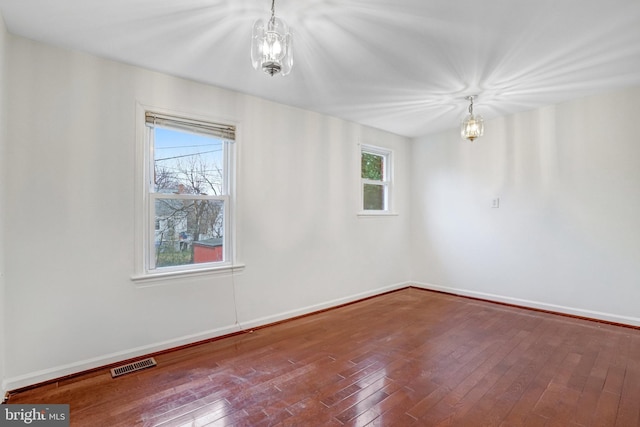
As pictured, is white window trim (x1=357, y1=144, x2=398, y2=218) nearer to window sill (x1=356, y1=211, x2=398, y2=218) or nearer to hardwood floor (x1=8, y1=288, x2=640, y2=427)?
window sill (x1=356, y1=211, x2=398, y2=218)

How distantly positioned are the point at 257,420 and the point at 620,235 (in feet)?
12.8

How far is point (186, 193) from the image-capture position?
2.94 m

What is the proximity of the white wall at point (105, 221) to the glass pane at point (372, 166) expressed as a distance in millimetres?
1258

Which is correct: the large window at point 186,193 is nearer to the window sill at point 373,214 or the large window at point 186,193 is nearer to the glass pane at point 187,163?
the glass pane at point 187,163

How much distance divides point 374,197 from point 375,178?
0.96 feet

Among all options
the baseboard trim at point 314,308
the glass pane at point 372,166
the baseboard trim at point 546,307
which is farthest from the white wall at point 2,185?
the baseboard trim at point 546,307

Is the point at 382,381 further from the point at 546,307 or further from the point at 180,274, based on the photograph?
the point at 546,307

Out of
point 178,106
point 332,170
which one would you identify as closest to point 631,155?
point 332,170

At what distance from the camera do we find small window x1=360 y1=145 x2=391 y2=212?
464 centimetres

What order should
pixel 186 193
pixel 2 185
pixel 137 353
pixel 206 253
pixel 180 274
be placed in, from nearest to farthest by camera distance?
pixel 2 185
pixel 137 353
pixel 180 274
pixel 186 193
pixel 206 253

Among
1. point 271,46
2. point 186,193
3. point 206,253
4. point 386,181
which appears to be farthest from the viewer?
point 386,181

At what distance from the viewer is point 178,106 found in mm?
2852

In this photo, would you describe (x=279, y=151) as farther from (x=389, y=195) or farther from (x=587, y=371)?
(x=587, y=371)

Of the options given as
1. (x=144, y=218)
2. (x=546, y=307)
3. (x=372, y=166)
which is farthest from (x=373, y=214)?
(x=144, y=218)
